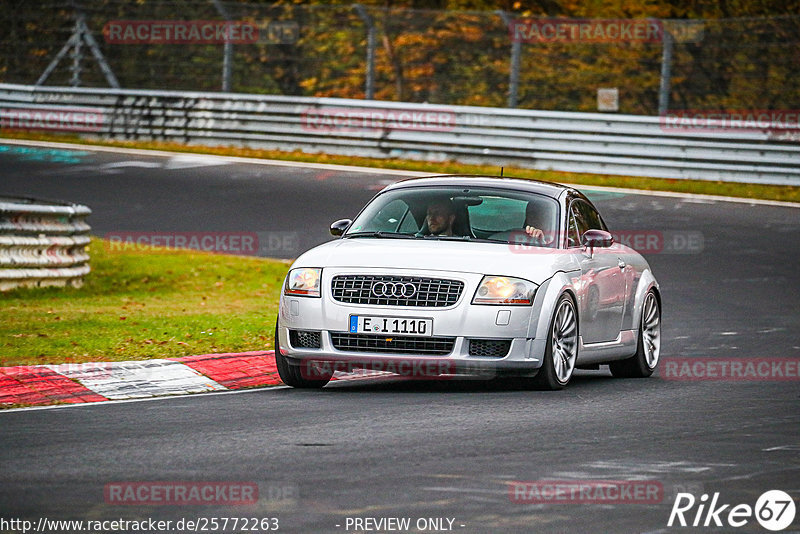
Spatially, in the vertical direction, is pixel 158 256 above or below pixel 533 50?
below

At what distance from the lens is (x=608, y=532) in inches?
239

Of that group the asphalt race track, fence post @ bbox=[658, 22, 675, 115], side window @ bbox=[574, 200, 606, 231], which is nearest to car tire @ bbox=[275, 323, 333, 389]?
the asphalt race track

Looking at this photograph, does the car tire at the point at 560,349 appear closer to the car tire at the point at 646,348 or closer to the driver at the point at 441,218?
the driver at the point at 441,218

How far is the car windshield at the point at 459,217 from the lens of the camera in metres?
11.2

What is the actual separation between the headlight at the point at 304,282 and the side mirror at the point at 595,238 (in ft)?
7.25

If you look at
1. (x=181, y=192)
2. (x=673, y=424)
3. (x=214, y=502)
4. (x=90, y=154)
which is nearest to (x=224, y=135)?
(x=90, y=154)

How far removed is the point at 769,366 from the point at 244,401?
15.3ft

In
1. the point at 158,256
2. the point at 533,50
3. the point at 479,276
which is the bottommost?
the point at 158,256

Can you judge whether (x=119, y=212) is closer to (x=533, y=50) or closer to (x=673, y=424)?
(x=533, y=50)

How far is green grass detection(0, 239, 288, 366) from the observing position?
1209 cm

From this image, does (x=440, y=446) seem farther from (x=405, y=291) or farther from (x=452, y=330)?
(x=405, y=291)

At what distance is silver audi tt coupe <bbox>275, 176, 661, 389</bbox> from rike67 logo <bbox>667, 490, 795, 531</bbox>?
340cm

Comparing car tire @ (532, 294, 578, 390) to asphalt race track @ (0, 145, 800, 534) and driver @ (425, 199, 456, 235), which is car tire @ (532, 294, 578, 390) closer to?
asphalt race track @ (0, 145, 800, 534)

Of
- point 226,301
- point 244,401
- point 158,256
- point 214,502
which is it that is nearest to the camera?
point 214,502
